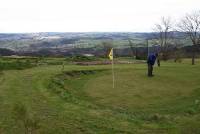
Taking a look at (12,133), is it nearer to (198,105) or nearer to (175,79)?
(198,105)

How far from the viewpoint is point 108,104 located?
1978cm

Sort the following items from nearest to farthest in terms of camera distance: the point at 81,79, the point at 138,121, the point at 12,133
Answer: the point at 12,133
the point at 138,121
the point at 81,79

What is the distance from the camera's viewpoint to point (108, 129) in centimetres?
1417

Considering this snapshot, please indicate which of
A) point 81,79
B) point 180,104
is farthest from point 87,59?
point 180,104

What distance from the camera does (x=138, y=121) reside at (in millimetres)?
15680

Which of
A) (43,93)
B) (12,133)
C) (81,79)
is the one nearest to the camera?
(12,133)

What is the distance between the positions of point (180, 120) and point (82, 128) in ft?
15.2

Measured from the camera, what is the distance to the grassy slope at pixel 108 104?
14633 millimetres

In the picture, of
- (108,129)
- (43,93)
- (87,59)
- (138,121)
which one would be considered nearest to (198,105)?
(138,121)

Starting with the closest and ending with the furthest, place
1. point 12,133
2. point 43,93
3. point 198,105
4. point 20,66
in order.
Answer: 1. point 12,133
2. point 198,105
3. point 43,93
4. point 20,66

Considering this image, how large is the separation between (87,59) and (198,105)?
34.1 m

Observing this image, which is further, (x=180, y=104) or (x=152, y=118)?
(x=180, y=104)

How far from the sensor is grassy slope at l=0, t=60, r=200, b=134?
14633 mm

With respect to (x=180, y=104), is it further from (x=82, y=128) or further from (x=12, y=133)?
(x=12, y=133)
